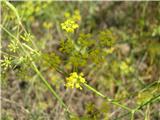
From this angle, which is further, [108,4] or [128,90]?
[108,4]

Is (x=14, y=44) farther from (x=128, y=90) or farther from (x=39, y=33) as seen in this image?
(x=39, y=33)

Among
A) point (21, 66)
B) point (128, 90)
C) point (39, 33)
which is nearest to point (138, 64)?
point (128, 90)

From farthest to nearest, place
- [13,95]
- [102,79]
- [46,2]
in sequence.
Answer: [46,2]
[102,79]
[13,95]

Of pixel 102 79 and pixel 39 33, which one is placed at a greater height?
pixel 39 33

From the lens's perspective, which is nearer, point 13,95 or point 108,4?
point 13,95

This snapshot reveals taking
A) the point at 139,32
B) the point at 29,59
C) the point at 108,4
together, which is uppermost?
the point at 108,4

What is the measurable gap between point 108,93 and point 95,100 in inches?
4.4

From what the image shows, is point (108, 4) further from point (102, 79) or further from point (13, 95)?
point (13, 95)

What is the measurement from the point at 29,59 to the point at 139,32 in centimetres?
201

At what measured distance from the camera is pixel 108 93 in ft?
10.7

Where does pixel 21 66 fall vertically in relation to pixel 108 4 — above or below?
below

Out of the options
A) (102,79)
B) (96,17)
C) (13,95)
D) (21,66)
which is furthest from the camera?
(96,17)

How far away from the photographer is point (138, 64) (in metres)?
3.38

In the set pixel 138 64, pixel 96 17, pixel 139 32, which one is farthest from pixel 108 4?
pixel 138 64
